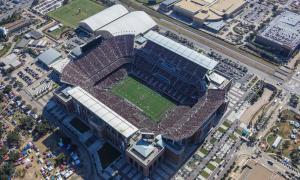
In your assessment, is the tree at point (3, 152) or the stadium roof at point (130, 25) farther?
the stadium roof at point (130, 25)

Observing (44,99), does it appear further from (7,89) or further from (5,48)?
(5,48)

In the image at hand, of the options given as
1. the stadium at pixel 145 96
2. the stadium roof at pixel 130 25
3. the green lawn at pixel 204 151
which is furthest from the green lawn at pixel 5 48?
the green lawn at pixel 204 151

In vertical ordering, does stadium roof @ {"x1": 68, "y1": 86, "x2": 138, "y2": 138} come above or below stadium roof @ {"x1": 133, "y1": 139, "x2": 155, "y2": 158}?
above

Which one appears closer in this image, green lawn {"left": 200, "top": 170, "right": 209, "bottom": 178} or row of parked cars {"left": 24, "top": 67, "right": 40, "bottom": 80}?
green lawn {"left": 200, "top": 170, "right": 209, "bottom": 178}

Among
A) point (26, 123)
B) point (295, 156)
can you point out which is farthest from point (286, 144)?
point (26, 123)

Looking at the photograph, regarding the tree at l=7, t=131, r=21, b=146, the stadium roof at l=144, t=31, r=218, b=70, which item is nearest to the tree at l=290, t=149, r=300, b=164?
the stadium roof at l=144, t=31, r=218, b=70

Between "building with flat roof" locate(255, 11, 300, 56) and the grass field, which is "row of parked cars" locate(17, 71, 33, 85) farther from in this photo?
"building with flat roof" locate(255, 11, 300, 56)

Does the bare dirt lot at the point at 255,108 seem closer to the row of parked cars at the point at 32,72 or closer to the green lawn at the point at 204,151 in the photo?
the green lawn at the point at 204,151
